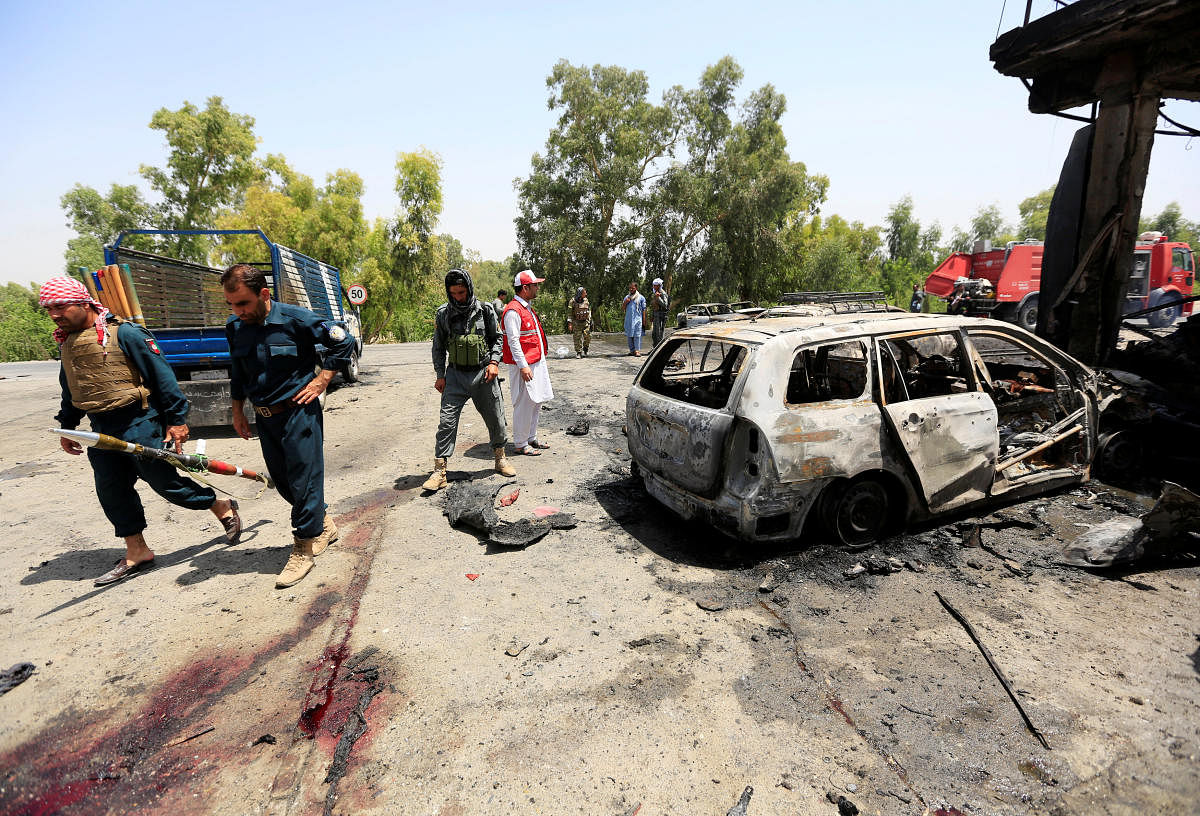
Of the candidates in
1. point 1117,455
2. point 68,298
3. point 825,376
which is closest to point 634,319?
point 825,376

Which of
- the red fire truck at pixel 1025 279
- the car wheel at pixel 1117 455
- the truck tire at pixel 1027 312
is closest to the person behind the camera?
the car wheel at pixel 1117 455

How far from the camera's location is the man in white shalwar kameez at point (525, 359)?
5.58m

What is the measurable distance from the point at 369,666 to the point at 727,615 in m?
1.91

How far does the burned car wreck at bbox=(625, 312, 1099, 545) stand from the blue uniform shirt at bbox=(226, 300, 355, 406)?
219 centimetres

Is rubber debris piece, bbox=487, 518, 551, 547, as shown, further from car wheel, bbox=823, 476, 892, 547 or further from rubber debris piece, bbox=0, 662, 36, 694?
rubber debris piece, bbox=0, 662, 36, 694

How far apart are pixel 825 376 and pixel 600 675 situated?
2.81m

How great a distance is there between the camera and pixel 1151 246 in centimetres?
1519

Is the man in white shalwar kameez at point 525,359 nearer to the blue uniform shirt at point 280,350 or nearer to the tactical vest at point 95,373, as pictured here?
the blue uniform shirt at point 280,350

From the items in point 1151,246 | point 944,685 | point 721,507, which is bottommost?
point 944,685

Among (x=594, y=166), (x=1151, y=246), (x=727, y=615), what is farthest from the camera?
(x=594, y=166)

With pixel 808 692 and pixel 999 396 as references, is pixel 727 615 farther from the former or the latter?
pixel 999 396

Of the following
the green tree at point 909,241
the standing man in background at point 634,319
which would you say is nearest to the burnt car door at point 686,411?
the standing man in background at point 634,319

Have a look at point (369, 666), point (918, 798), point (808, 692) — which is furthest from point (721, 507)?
point (369, 666)

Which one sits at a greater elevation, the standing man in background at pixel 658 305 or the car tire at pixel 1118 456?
the standing man in background at pixel 658 305
